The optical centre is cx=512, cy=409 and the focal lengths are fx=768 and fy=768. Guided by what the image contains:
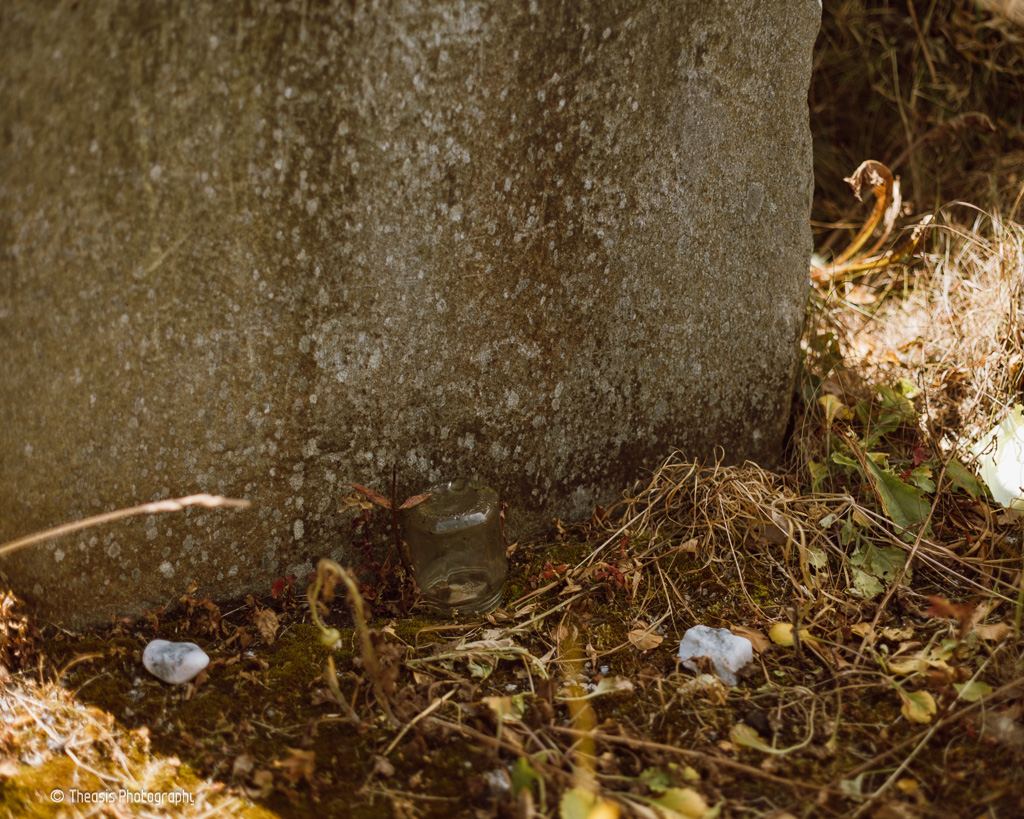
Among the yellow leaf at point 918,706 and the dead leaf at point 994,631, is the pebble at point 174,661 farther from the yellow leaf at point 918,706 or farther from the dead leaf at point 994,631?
the dead leaf at point 994,631

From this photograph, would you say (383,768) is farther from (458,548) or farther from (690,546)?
(690,546)

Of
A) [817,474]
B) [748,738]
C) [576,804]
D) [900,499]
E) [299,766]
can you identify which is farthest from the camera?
[817,474]

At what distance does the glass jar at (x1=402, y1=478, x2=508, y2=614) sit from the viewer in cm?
169

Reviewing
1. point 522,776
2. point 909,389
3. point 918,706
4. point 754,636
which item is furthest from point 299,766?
point 909,389

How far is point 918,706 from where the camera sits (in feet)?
4.63

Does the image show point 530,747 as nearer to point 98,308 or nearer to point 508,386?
point 508,386

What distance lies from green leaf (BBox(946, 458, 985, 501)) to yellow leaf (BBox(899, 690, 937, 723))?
30.4 inches

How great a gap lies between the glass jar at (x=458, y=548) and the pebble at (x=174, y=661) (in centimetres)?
49

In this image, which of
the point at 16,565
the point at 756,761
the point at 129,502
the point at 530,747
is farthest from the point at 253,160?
the point at 756,761

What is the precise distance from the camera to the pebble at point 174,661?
1502 mm

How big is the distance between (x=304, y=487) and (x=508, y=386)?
1.71 feet

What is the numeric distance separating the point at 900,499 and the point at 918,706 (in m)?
0.69

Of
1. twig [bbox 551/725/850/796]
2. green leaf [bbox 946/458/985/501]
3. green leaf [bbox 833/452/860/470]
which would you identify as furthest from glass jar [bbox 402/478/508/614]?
green leaf [bbox 946/458/985/501]

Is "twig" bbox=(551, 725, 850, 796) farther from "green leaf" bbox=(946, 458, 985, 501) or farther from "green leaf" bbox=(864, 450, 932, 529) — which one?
"green leaf" bbox=(946, 458, 985, 501)
